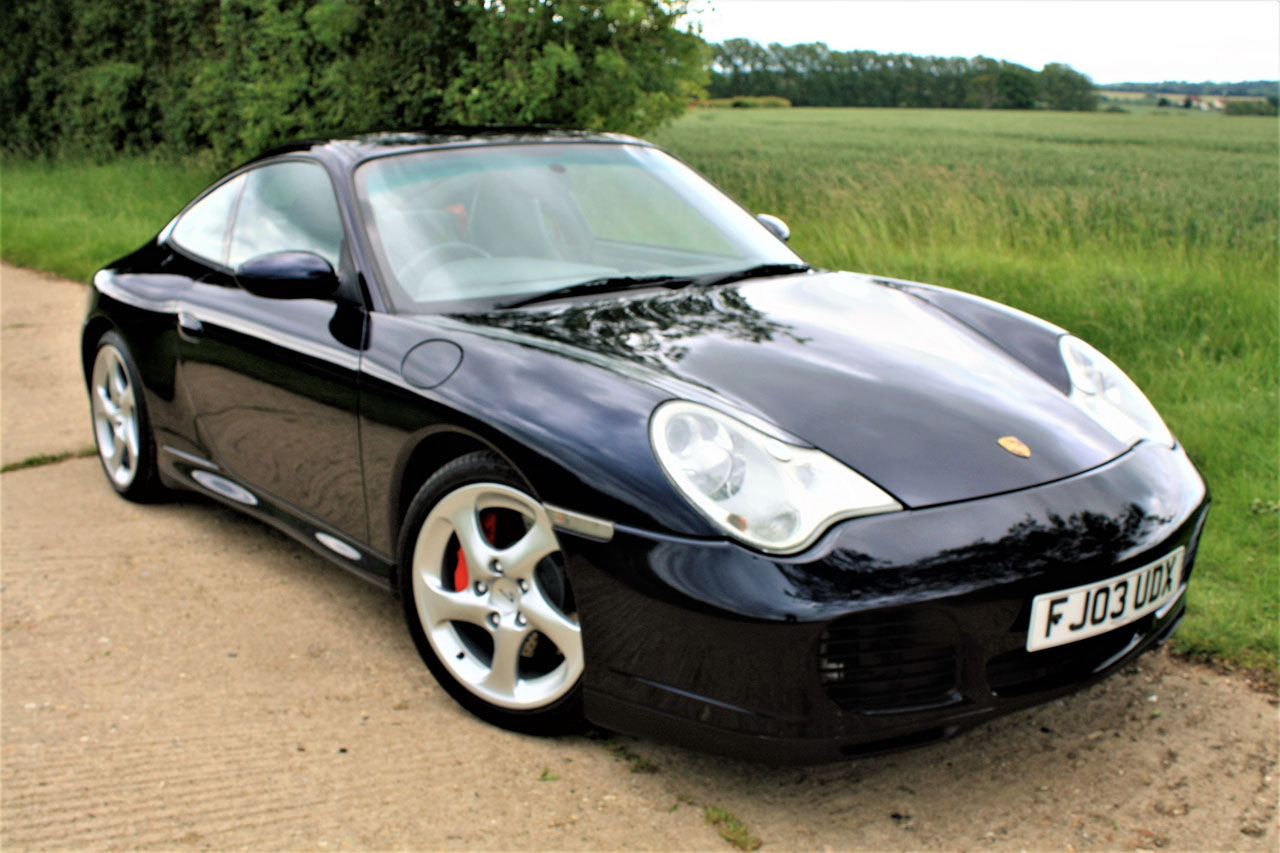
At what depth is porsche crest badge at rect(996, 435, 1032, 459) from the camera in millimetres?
2484

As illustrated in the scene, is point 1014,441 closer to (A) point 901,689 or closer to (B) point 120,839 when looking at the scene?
(A) point 901,689

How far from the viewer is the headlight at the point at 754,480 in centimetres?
225

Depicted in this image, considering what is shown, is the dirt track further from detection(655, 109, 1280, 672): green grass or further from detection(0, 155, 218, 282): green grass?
detection(0, 155, 218, 282): green grass

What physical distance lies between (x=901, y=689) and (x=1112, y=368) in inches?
54.3

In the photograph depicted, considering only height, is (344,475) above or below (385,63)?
below

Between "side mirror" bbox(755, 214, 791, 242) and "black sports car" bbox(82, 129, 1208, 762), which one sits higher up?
"side mirror" bbox(755, 214, 791, 242)

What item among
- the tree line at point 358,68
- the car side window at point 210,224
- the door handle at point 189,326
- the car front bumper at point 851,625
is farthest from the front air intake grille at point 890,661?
the tree line at point 358,68

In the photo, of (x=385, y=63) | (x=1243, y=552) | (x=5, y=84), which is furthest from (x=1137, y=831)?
(x=5, y=84)

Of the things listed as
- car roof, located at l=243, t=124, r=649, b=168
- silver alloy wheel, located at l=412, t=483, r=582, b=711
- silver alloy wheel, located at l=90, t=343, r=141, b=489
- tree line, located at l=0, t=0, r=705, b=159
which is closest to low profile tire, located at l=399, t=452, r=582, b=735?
silver alloy wheel, located at l=412, t=483, r=582, b=711

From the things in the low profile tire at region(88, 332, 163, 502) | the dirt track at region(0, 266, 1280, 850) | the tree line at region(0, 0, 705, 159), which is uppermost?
the tree line at region(0, 0, 705, 159)

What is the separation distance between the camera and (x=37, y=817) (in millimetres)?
2436

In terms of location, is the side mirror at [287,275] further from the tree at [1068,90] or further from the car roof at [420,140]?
the tree at [1068,90]

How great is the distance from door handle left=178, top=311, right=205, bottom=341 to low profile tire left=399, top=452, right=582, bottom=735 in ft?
4.28

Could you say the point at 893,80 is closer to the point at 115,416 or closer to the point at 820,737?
the point at 115,416
